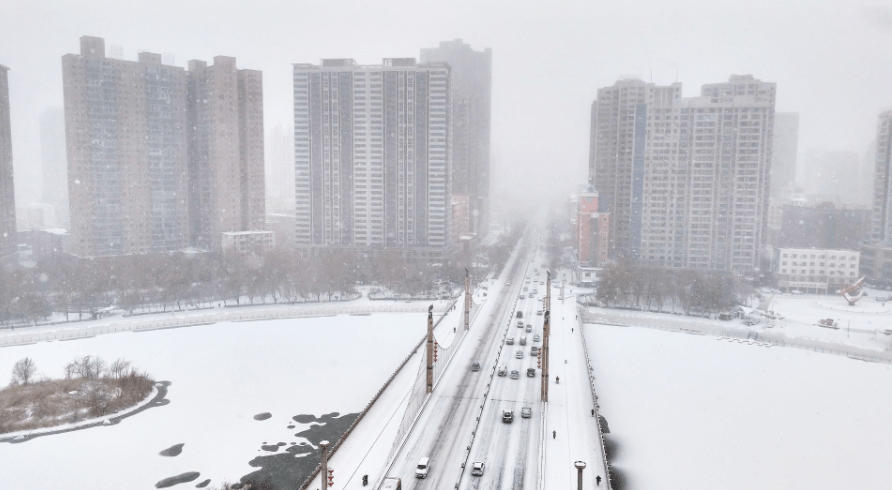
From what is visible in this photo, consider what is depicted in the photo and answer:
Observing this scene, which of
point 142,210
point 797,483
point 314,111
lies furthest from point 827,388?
point 142,210

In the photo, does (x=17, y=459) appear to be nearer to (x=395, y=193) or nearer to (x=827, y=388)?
(x=827, y=388)

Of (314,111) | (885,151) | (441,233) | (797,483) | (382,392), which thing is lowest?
(797,483)

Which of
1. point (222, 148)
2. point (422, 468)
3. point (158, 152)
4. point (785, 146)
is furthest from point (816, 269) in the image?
point (785, 146)

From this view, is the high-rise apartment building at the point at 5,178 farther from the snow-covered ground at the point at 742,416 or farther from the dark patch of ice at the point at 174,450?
the snow-covered ground at the point at 742,416

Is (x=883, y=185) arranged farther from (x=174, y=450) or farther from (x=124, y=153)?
(x=124, y=153)

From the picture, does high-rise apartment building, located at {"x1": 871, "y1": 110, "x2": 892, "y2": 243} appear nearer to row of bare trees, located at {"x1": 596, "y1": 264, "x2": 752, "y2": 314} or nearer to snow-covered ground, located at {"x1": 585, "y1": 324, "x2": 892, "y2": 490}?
row of bare trees, located at {"x1": 596, "y1": 264, "x2": 752, "y2": 314}

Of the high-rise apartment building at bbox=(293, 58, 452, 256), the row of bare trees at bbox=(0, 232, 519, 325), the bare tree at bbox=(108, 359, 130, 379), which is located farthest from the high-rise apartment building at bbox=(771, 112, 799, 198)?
the bare tree at bbox=(108, 359, 130, 379)
